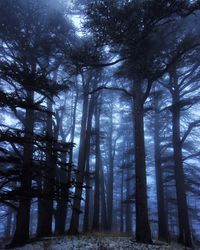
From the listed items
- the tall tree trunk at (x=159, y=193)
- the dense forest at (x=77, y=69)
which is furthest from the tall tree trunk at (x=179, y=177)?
the tall tree trunk at (x=159, y=193)

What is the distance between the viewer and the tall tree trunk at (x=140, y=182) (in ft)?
32.3

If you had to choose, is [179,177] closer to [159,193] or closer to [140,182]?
[159,193]

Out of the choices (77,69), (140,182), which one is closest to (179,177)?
(140,182)

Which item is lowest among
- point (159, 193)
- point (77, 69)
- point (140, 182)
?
point (140, 182)

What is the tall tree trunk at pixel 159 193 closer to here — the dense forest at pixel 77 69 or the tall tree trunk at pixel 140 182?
the dense forest at pixel 77 69

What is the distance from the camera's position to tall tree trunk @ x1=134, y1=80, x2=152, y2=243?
9.84 m

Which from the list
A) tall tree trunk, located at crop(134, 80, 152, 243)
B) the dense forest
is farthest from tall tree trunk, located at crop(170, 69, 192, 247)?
tall tree trunk, located at crop(134, 80, 152, 243)

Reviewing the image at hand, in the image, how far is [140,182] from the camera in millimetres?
10258

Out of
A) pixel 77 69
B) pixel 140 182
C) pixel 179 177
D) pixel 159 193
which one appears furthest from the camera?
pixel 159 193

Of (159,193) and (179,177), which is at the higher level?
(179,177)

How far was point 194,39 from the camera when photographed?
952 cm

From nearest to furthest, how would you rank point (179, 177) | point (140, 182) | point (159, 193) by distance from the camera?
point (140, 182), point (179, 177), point (159, 193)

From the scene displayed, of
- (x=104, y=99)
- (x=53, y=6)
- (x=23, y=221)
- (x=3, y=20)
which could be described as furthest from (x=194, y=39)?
(x=104, y=99)

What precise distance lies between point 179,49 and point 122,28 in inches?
98.6
